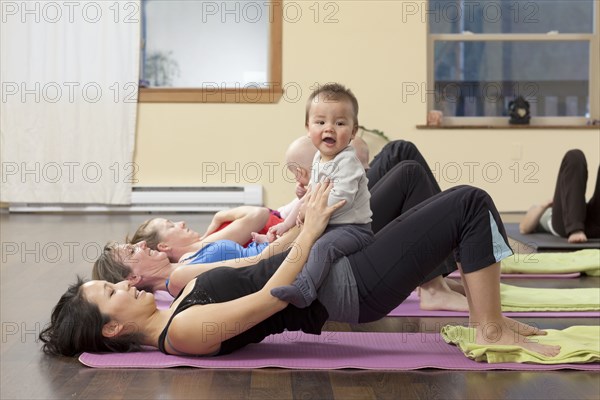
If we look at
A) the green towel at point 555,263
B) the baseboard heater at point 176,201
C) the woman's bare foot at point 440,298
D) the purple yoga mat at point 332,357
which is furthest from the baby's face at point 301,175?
the baseboard heater at point 176,201

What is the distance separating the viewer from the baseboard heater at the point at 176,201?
7059 mm

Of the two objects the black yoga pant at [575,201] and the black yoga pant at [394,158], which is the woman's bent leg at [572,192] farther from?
the black yoga pant at [394,158]

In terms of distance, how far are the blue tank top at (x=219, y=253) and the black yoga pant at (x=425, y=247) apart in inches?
30.8

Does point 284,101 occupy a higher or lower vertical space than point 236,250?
higher

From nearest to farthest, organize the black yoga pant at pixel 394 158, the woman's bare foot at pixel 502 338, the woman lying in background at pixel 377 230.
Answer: the woman's bare foot at pixel 502 338 → the woman lying in background at pixel 377 230 → the black yoga pant at pixel 394 158

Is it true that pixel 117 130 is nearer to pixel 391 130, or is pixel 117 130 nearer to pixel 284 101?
pixel 284 101

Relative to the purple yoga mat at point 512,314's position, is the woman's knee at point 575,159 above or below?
above

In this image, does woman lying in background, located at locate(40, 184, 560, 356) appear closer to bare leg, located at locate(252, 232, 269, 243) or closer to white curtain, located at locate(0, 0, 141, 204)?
bare leg, located at locate(252, 232, 269, 243)

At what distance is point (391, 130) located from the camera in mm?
7074

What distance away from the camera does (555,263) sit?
413 centimetres

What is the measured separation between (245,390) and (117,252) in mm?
980

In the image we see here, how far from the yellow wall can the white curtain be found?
528 mm

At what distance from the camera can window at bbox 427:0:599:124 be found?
23.7 ft

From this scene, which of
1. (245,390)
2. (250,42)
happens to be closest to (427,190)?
(245,390)
